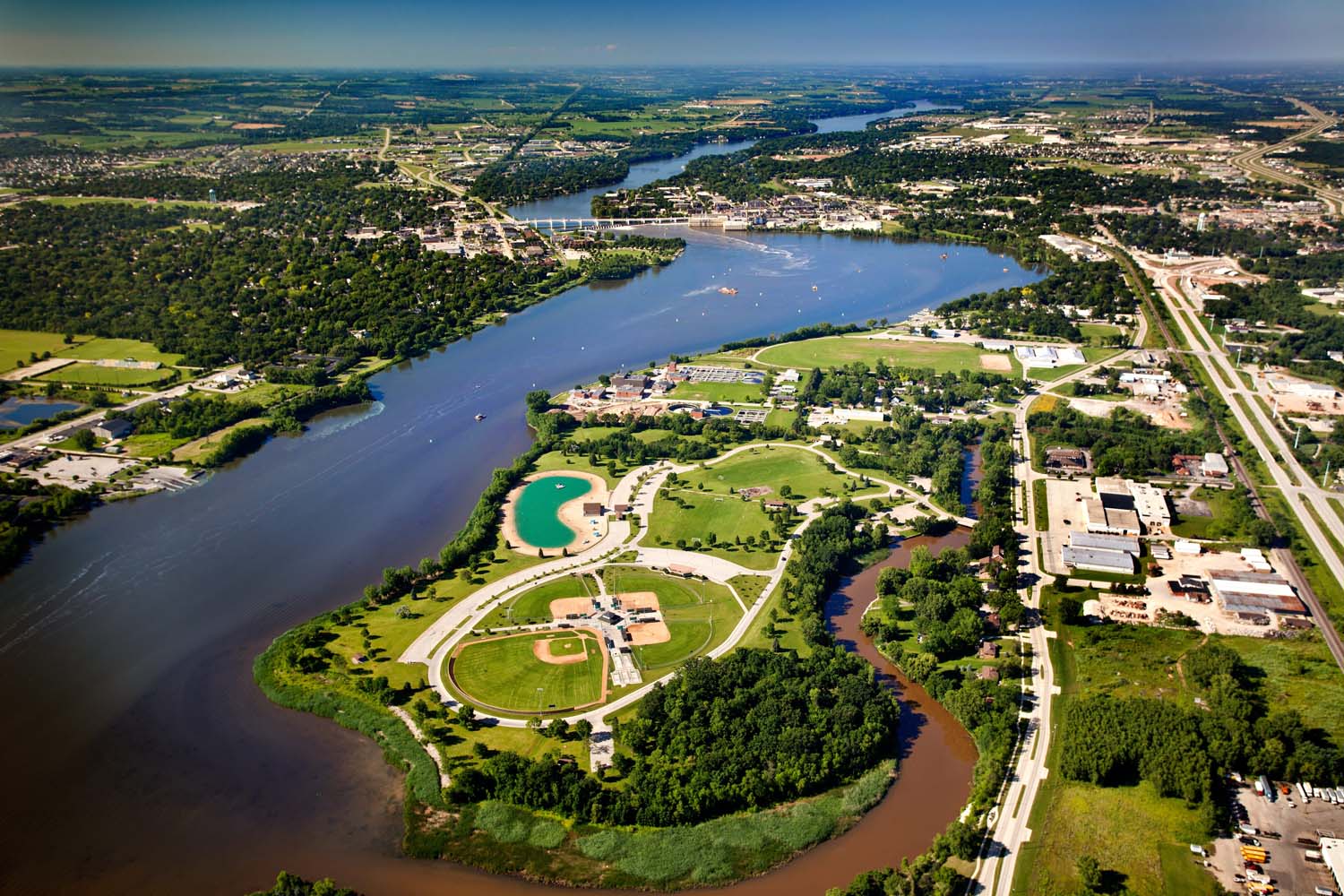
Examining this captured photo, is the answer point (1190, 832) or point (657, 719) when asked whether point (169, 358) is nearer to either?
point (657, 719)

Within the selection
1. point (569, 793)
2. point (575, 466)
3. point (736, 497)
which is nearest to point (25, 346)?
point (575, 466)

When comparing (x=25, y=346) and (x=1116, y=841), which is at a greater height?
(x=25, y=346)

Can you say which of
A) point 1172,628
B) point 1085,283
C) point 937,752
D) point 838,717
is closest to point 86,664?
point 838,717

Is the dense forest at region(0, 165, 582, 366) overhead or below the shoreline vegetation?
overhead

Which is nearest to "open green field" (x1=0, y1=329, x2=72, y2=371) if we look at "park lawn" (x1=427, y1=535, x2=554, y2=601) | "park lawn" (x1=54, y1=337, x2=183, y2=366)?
"park lawn" (x1=54, y1=337, x2=183, y2=366)

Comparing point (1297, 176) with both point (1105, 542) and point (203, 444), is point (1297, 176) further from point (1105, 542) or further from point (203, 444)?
point (203, 444)

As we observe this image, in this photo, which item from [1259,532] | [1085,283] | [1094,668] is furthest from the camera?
[1085,283]

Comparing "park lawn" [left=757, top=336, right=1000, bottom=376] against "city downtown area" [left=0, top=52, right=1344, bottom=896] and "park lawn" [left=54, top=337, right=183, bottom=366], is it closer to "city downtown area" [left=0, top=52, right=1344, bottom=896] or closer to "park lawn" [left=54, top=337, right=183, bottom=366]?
"city downtown area" [left=0, top=52, right=1344, bottom=896]
